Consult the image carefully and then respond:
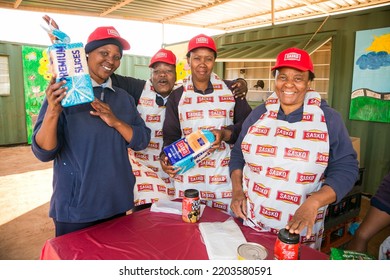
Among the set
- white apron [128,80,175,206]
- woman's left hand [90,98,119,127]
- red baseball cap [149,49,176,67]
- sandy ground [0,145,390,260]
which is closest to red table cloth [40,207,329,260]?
woman's left hand [90,98,119,127]

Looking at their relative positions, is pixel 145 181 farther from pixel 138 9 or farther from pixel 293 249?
pixel 138 9

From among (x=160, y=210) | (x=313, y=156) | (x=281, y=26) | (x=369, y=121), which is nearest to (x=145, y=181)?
(x=160, y=210)

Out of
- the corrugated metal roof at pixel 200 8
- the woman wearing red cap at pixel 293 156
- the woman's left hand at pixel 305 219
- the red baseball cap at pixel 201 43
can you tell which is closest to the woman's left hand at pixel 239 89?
the red baseball cap at pixel 201 43

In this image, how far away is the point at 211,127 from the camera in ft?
7.37

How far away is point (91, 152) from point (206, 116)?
3.19ft

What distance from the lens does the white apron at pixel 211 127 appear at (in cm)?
225

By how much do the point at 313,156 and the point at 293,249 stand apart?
0.62 meters

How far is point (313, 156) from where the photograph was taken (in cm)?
155

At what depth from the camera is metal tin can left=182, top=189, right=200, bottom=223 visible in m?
1.60

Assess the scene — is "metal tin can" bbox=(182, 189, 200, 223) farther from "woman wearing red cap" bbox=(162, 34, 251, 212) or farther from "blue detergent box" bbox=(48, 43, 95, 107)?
"blue detergent box" bbox=(48, 43, 95, 107)

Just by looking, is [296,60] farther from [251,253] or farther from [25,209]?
[25,209]

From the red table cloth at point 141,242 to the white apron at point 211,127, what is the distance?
1.87 feet

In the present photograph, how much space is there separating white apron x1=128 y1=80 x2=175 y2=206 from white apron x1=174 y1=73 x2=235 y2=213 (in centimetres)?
34

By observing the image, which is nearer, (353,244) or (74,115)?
(74,115)
